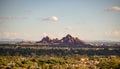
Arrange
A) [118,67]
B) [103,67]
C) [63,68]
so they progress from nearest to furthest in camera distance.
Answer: [118,67]
[103,67]
[63,68]

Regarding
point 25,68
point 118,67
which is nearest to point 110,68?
point 118,67

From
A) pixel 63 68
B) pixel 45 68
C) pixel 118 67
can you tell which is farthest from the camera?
pixel 63 68

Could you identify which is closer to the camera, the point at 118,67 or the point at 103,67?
the point at 118,67

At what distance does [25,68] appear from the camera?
61.3 metres

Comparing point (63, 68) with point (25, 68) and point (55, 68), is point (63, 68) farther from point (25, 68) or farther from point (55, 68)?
point (25, 68)

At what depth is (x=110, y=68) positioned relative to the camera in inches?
1339

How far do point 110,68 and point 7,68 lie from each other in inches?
1301

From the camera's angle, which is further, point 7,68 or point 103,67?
point 7,68

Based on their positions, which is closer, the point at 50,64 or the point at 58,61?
the point at 50,64

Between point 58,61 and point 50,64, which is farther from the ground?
point 58,61

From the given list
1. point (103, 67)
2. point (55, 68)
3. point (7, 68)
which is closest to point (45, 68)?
point (55, 68)

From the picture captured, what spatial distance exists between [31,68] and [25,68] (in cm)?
142

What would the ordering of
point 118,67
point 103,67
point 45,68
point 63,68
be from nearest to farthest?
point 118,67
point 103,67
point 45,68
point 63,68

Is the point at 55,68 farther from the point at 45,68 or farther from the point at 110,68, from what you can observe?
the point at 110,68
